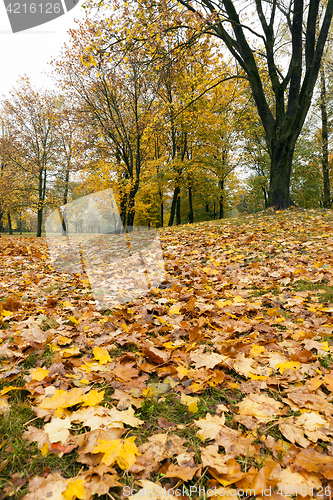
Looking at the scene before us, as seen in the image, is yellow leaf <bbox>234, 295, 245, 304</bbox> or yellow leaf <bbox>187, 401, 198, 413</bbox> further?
yellow leaf <bbox>234, 295, 245, 304</bbox>

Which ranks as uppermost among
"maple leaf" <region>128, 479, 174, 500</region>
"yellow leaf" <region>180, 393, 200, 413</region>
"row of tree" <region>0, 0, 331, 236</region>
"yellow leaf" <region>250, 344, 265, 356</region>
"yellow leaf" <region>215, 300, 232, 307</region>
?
"row of tree" <region>0, 0, 331, 236</region>

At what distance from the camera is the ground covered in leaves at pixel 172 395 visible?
3.30 ft

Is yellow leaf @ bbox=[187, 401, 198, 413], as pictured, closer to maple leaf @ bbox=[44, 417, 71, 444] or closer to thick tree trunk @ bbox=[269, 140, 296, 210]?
maple leaf @ bbox=[44, 417, 71, 444]

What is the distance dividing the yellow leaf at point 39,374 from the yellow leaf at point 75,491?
0.73 metres

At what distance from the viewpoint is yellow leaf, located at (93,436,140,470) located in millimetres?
1060

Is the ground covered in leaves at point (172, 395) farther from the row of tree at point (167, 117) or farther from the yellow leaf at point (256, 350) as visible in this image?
the row of tree at point (167, 117)

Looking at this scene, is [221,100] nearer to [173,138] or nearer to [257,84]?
[173,138]

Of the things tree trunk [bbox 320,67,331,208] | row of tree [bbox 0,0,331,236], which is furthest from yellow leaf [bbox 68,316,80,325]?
tree trunk [bbox 320,67,331,208]

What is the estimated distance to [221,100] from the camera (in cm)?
1436

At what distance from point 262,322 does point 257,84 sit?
27.9ft

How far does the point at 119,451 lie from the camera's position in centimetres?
110

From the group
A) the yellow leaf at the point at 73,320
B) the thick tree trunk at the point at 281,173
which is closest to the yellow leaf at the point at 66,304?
the yellow leaf at the point at 73,320
